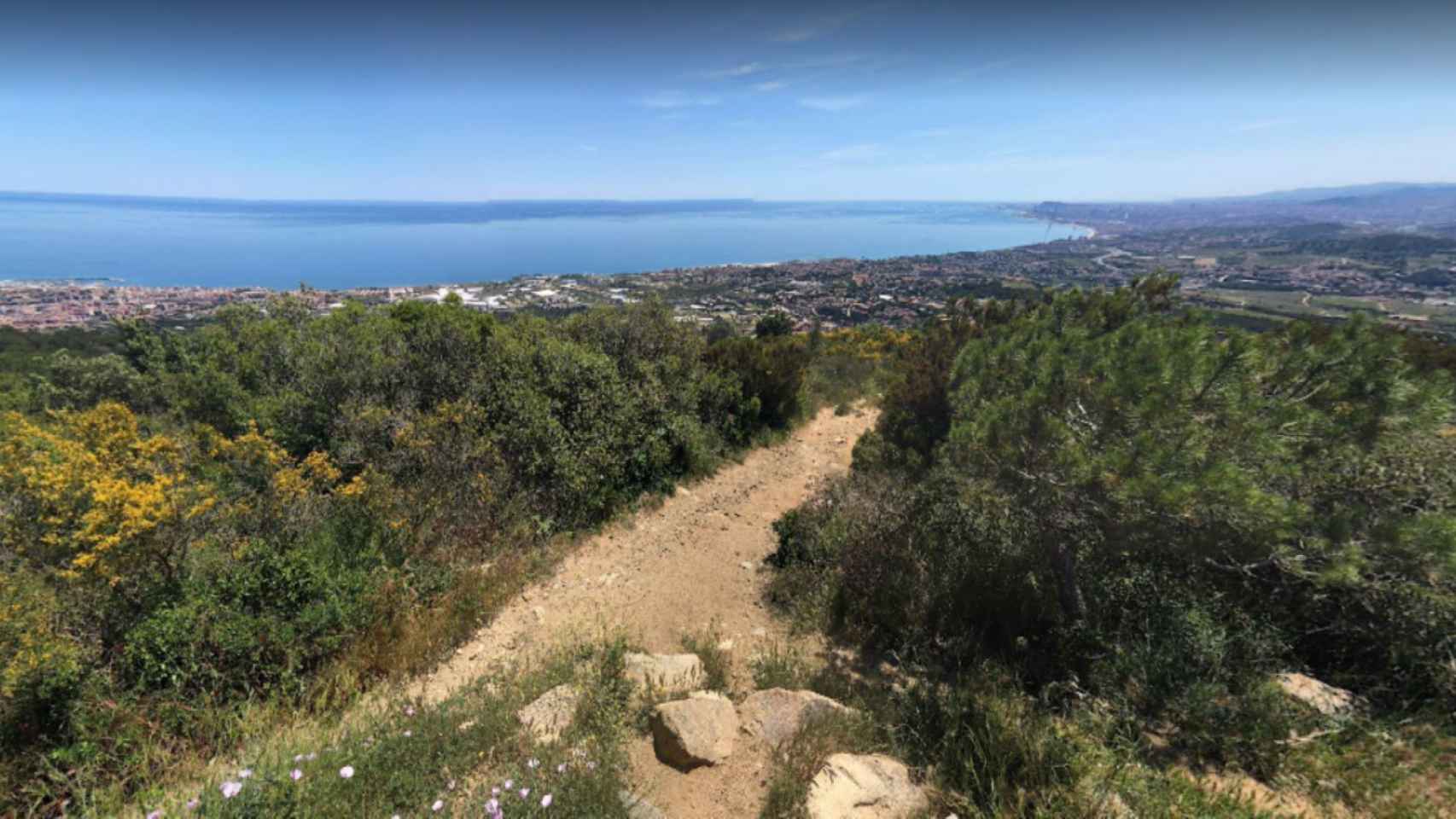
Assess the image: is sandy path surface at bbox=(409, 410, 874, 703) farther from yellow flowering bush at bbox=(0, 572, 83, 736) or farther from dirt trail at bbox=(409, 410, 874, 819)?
yellow flowering bush at bbox=(0, 572, 83, 736)

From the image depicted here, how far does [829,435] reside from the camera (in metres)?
14.5

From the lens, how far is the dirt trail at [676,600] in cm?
400

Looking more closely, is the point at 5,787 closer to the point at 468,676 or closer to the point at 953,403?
the point at 468,676

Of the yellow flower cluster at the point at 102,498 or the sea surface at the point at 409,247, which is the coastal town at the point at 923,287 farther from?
the yellow flower cluster at the point at 102,498

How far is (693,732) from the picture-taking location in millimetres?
4172

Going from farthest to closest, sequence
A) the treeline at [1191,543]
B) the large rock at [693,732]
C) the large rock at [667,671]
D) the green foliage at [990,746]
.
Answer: the large rock at [667,671] → the large rock at [693,732] → the treeline at [1191,543] → the green foliage at [990,746]

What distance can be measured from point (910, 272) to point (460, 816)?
244ft

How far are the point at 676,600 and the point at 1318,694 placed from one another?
6.19m

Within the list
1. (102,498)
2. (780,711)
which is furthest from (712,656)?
(102,498)

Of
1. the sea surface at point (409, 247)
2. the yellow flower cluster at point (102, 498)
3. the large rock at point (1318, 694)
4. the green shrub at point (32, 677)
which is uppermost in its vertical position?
the sea surface at point (409, 247)

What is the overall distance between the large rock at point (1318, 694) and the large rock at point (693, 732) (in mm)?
4261

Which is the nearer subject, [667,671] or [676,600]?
[667,671]

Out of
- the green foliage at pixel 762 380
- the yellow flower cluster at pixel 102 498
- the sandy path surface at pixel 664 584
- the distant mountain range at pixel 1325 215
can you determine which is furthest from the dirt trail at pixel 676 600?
the distant mountain range at pixel 1325 215

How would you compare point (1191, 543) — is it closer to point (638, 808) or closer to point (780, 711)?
point (780, 711)
